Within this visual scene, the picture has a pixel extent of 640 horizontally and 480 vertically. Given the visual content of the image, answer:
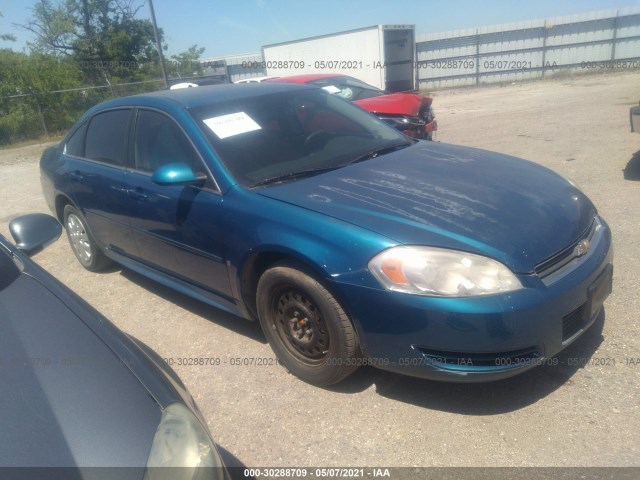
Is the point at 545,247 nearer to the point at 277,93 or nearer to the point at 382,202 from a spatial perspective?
the point at 382,202

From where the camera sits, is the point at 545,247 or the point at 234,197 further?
the point at 234,197

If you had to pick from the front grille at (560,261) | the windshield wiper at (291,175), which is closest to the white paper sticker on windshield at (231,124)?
the windshield wiper at (291,175)

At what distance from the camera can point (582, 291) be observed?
8.13 ft

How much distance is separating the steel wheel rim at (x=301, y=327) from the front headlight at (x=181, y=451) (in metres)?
1.15

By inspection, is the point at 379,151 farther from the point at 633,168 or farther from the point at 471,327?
the point at 633,168

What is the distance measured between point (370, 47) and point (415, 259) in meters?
17.0

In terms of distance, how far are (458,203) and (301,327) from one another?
106 centimetres

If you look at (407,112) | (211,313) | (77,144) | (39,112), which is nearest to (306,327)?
(211,313)

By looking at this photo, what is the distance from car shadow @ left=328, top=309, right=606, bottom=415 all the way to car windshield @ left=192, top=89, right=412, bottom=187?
125cm

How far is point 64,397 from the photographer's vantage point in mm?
1595

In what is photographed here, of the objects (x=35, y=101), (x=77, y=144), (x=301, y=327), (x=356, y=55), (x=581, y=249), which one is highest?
(x=356, y=55)

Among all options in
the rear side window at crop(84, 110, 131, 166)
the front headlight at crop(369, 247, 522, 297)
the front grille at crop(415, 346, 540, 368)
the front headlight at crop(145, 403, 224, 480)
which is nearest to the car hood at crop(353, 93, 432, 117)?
the rear side window at crop(84, 110, 131, 166)

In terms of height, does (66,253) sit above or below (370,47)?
below

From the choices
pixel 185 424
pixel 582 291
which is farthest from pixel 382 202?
pixel 185 424
